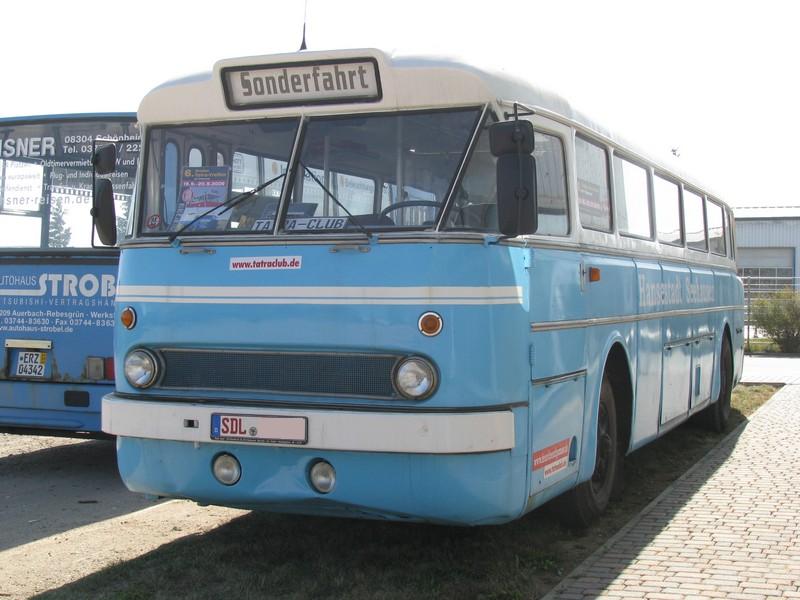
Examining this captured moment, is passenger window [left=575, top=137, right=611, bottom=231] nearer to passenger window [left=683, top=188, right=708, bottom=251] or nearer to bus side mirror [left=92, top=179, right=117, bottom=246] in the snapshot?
bus side mirror [left=92, top=179, right=117, bottom=246]

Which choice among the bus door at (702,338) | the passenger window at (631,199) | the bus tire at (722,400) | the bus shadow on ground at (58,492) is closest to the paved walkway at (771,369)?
the bus tire at (722,400)

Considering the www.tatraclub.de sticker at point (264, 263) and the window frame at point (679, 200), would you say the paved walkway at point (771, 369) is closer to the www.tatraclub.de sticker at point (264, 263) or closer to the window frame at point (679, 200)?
the window frame at point (679, 200)

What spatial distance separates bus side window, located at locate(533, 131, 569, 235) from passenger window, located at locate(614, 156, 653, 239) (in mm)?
1330

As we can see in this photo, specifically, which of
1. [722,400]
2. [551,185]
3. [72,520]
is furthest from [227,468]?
[722,400]

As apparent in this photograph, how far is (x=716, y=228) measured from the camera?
1311 centimetres

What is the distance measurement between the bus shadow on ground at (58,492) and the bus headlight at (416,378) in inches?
122

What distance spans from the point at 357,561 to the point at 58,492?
12.0 feet

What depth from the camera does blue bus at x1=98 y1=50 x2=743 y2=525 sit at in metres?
5.70

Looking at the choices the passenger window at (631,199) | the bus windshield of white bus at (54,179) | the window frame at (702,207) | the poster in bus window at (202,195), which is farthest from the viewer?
the window frame at (702,207)

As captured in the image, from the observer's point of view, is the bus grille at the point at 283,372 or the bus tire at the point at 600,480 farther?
the bus tire at the point at 600,480

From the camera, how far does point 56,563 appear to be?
663cm

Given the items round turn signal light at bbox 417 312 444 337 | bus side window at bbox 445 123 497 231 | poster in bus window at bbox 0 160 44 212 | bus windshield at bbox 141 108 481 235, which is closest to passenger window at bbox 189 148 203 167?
bus windshield at bbox 141 108 481 235

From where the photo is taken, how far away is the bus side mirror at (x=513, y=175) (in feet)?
18.7

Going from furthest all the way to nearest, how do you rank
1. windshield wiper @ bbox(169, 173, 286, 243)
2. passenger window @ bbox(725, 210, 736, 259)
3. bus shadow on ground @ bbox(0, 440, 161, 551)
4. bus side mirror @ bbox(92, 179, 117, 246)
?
passenger window @ bbox(725, 210, 736, 259), bus shadow on ground @ bbox(0, 440, 161, 551), bus side mirror @ bbox(92, 179, 117, 246), windshield wiper @ bbox(169, 173, 286, 243)
